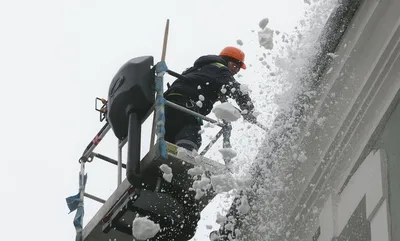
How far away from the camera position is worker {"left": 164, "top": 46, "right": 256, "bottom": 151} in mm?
10688

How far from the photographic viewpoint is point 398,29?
793 centimetres

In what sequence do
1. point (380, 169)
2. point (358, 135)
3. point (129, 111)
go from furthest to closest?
point (129, 111) < point (358, 135) < point (380, 169)

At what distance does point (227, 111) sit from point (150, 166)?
3.08 feet

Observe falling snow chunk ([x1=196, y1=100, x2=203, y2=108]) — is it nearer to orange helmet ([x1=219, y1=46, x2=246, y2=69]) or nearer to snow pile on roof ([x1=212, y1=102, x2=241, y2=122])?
snow pile on roof ([x1=212, y1=102, x2=241, y2=122])

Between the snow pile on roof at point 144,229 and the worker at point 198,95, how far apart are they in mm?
868

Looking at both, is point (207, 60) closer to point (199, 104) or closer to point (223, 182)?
point (199, 104)

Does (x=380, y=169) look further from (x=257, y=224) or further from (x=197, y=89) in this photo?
(x=197, y=89)

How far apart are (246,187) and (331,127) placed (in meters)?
Answer: 1.37

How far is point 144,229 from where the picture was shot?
10289 mm

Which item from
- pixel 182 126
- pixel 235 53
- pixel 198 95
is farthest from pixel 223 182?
pixel 235 53

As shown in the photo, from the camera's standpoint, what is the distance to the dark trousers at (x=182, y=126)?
10.7 meters

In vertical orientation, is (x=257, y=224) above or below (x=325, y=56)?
below

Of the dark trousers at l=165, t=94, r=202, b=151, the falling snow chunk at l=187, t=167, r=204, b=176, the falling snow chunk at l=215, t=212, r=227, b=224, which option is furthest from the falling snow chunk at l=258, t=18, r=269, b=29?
the falling snow chunk at l=215, t=212, r=227, b=224

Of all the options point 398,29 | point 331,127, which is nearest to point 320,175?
point 331,127
